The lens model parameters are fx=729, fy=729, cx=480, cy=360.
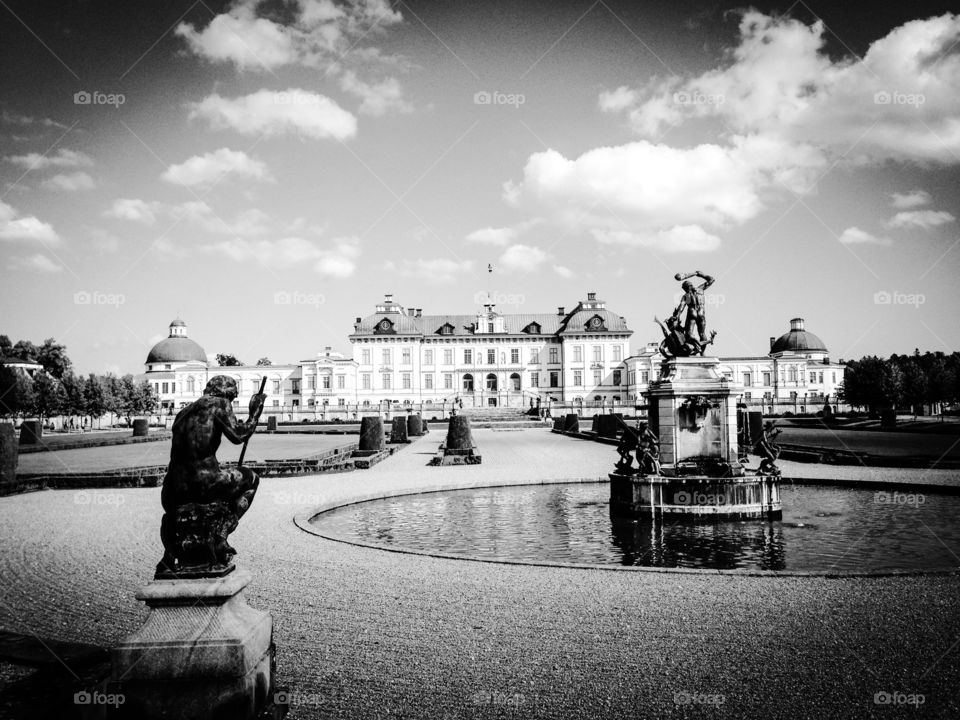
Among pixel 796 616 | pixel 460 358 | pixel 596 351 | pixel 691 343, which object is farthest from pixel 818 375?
pixel 796 616

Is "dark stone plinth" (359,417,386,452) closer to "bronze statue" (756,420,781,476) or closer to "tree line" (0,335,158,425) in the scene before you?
"bronze statue" (756,420,781,476)

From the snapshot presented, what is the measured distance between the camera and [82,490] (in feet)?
52.3

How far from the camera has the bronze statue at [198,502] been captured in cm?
445

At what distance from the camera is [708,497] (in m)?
11.6

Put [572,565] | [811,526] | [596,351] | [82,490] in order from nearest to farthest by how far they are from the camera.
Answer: [572,565] < [811,526] < [82,490] < [596,351]

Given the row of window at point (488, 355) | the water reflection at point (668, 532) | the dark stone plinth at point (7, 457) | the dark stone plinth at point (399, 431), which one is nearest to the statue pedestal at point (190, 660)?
the water reflection at point (668, 532)

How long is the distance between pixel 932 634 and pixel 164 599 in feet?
18.1

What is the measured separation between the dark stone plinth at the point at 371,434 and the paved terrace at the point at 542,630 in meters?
15.9

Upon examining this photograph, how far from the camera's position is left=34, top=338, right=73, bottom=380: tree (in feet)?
288

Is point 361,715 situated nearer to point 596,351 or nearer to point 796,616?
point 796,616

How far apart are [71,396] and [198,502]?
72834 millimetres

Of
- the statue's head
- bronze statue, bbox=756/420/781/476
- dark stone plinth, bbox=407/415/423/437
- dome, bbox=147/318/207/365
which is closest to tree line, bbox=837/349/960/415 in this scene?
dark stone plinth, bbox=407/415/423/437

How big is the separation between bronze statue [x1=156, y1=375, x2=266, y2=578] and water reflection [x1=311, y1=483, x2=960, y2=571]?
183 inches

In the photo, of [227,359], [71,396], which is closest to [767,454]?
[71,396]
